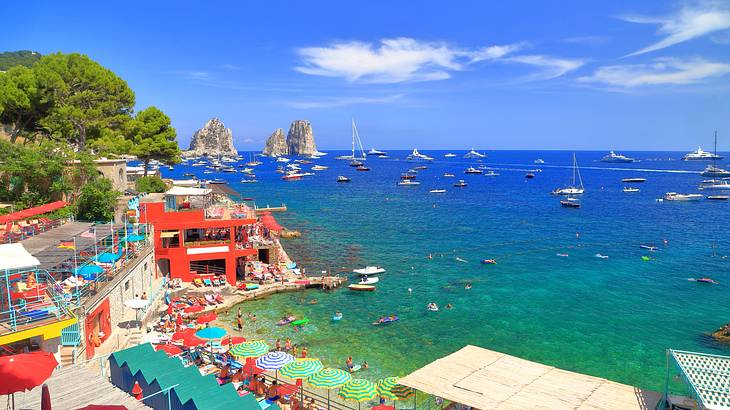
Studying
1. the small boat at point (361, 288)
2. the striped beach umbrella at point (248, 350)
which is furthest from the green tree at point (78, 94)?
the striped beach umbrella at point (248, 350)

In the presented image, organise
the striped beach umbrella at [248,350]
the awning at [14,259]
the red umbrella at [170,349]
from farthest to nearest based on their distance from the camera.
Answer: the red umbrella at [170,349] < the striped beach umbrella at [248,350] < the awning at [14,259]

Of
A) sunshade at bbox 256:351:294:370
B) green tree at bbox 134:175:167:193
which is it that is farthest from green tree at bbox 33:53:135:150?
sunshade at bbox 256:351:294:370

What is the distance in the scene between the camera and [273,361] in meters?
18.7

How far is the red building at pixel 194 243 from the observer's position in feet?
104

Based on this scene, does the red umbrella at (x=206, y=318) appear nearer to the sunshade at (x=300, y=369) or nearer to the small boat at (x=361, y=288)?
the sunshade at (x=300, y=369)

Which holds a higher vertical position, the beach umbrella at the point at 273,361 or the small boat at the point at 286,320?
the beach umbrella at the point at 273,361

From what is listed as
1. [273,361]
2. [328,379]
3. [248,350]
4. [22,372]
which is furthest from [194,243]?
[22,372]

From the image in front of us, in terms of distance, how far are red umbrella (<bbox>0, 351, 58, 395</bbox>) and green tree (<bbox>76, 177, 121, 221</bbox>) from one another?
24096 millimetres

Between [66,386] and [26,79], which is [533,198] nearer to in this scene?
[26,79]

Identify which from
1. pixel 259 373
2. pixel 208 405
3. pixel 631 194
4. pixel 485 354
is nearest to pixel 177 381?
pixel 208 405

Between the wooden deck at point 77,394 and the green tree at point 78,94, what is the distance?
34632 millimetres

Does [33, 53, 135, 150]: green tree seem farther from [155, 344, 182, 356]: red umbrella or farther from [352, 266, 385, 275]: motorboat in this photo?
[155, 344, 182, 356]: red umbrella

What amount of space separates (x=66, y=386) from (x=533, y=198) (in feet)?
298

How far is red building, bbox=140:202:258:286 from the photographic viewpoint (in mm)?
31719
